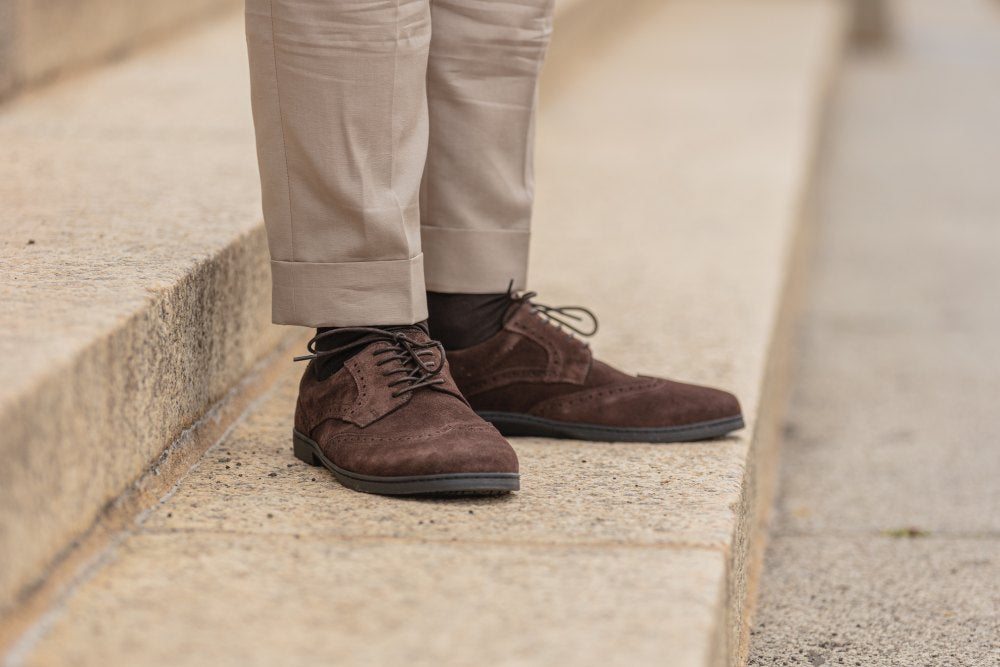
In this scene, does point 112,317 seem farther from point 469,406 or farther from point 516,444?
point 516,444

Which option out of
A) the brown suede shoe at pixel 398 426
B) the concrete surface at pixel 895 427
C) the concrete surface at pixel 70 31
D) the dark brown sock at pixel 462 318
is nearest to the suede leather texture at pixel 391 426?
the brown suede shoe at pixel 398 426

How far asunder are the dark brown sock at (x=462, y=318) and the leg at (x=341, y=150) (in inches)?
6.2

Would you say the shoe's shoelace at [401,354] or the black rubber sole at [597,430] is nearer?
the shoe's shoelace at [401,354]

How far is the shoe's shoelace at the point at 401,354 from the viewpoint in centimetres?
138

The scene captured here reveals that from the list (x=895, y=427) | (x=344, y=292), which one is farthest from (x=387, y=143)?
(x=895, y=427)

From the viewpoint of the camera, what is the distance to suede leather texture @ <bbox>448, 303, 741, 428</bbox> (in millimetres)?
1562

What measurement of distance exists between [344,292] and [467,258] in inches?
8.6

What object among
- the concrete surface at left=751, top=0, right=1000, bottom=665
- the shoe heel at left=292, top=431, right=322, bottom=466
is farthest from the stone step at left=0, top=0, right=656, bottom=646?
the concrete surface at left=751, top=0, right=1000, bottom=665

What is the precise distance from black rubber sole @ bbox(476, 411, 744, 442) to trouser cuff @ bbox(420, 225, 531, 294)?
163 millimetres

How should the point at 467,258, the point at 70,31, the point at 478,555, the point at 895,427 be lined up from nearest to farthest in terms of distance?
the point at 478,555 → the point at 467,258 → the point at 895,427 → the point at 70,31

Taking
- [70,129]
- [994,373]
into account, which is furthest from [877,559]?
[70,129]

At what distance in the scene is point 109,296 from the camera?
4.34ft

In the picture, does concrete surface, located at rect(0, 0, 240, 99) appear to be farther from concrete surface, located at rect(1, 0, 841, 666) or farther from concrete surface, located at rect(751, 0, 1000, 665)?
concrete surface, located at rect(751, 0, 1000, 665)

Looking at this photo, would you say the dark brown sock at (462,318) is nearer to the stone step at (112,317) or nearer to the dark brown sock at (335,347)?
the dark brown sock at (335,347)
